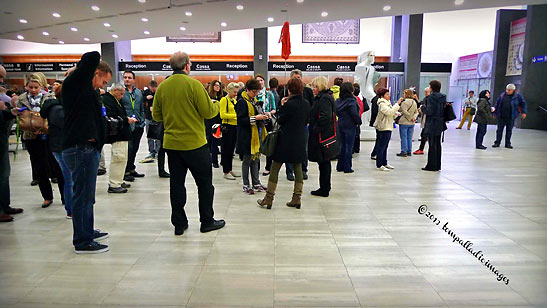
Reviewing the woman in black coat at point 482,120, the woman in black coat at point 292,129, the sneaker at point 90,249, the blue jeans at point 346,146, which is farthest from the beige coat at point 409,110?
the sneaker at point 90,249

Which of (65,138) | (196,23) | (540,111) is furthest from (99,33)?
(540,111)

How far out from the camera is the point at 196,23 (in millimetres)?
13344

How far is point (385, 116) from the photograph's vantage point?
278 inches

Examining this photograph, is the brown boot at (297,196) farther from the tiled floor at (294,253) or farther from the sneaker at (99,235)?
the sneaker at (99,235)

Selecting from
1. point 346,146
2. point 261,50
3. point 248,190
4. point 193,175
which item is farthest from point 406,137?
point 261,50

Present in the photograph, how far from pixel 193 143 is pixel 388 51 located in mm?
19301

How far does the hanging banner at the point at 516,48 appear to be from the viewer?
17.2 m

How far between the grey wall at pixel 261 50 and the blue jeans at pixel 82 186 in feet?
50.1

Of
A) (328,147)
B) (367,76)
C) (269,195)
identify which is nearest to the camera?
(269,195)

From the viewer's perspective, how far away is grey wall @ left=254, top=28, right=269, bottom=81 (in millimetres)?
17625

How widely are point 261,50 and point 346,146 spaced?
12300 millimetres

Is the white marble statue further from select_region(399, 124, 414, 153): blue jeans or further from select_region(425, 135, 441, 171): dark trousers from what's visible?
select_region(425, 135, 441, 171): dark trousers

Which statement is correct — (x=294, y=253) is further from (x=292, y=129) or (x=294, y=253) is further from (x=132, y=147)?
(x=132, y=147)

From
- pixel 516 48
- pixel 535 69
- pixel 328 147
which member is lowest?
pixel 328 147
